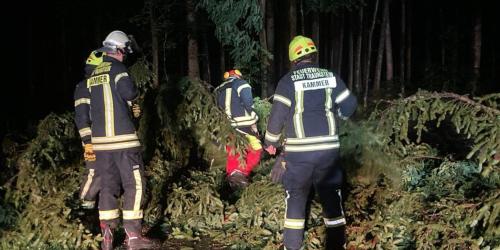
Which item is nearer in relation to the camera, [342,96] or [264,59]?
[342,96]

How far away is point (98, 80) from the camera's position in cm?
482

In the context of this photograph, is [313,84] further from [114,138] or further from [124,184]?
[124,184]

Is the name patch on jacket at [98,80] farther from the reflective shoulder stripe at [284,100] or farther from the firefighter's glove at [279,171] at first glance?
the firefighter's glove at [279,171]

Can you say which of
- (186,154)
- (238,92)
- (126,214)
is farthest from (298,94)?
(186,154)

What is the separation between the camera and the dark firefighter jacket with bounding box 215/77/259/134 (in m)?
7.20

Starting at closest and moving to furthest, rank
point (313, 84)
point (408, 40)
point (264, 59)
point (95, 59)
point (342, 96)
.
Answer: point (313, 84) → point (342, 96) → point (95, 59) → point (264, 59) → point (408, 40)

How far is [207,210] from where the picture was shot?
19.0 ft

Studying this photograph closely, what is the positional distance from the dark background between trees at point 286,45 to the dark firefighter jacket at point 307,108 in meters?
6.62

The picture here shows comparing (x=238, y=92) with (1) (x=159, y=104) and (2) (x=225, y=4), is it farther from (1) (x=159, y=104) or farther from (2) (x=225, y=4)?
(2) (x=225, y=4)

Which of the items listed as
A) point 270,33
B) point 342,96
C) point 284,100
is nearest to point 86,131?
point 284,100

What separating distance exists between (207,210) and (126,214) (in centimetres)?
124

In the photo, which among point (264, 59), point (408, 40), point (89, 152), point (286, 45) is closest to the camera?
point (89, 152)

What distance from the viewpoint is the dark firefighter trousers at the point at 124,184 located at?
189 inches

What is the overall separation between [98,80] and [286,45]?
12567mm
